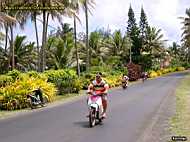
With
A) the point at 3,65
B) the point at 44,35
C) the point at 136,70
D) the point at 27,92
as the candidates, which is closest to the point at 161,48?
the point at 136,70

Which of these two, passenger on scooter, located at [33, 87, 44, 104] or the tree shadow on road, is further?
passenger on scooter, located at [33, 87, 44, 104]

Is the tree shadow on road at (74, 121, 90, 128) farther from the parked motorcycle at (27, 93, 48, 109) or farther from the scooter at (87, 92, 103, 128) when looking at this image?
the parked motorcycle at (27, 93, 48, 109)

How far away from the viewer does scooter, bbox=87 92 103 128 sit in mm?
14252

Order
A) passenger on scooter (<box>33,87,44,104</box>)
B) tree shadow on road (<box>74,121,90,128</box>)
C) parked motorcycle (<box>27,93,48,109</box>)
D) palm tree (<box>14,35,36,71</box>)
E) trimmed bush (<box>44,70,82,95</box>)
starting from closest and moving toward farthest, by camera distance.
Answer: tree shadow on road (<box>74,121,90,128</box>)
parked motorcycle (<box>27,93,48,109</box>)
passenger on scooter (<box>33,87,44,104</box>)
trimmed bush (<box>44,70,82,95</box>)
palm tree (<box>14,35,36,71</box>)

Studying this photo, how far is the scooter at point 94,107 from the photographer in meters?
14.3

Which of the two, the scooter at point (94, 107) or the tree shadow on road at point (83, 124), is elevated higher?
the scooter at point (94, 107)

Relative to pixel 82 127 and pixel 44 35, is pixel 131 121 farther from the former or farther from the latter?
pixel 44 35

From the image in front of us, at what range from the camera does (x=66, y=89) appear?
108 ft

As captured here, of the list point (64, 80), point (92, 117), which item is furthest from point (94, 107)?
point (64, 80)

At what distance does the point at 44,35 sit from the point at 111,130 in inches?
944

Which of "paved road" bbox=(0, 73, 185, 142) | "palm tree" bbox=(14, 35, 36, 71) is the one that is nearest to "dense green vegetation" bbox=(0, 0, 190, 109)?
"palm tree" bbox=(14, 35, 36, 71)

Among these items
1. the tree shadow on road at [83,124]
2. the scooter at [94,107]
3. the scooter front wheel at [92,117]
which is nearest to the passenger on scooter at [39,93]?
the tree shadow on road at [83,124]

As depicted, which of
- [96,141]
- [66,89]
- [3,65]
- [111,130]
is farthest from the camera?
[3,65]

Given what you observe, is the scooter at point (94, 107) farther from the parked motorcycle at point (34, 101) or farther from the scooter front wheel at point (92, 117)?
the parked motorcycle at point (34, 101)
